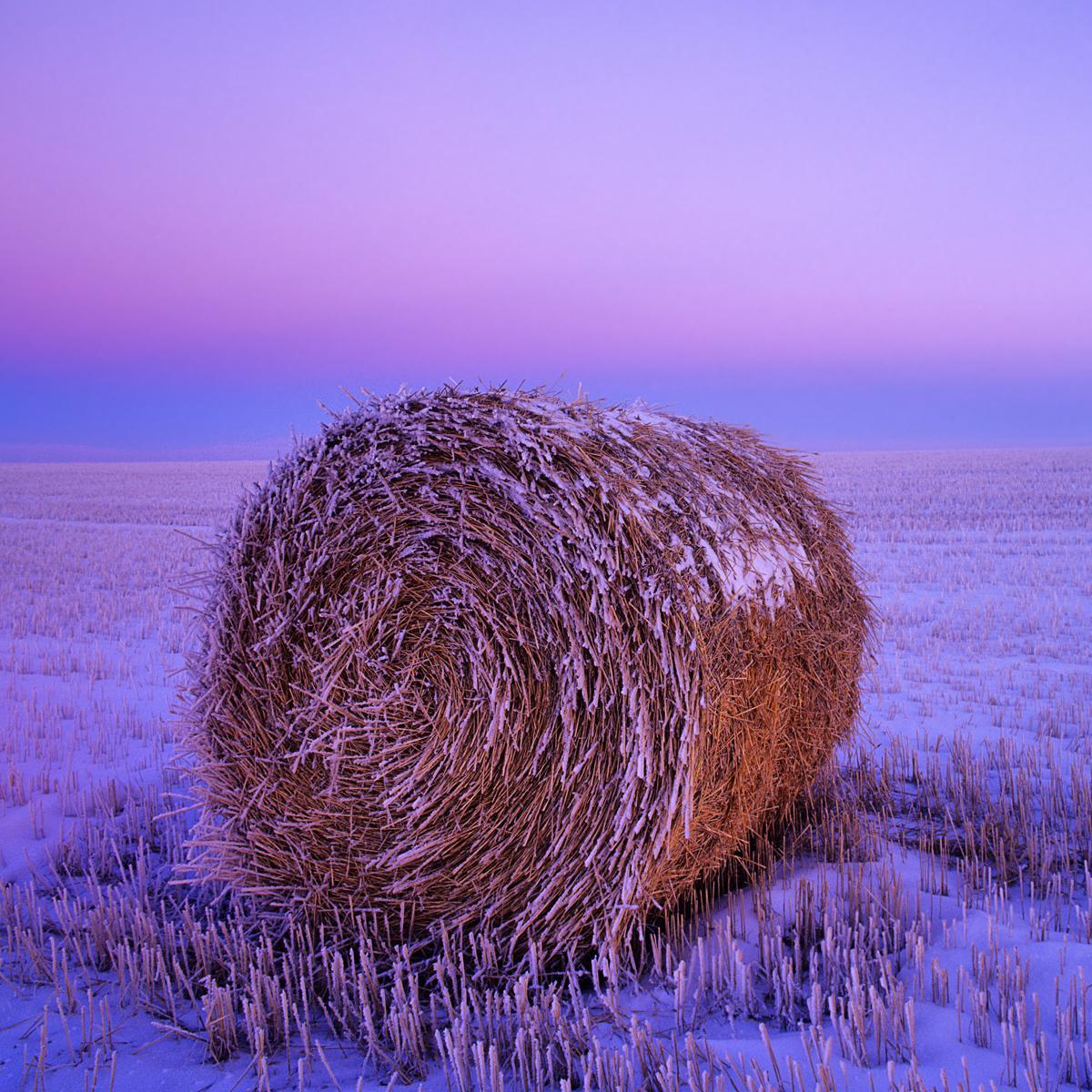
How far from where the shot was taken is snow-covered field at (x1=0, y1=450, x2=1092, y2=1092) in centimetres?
266

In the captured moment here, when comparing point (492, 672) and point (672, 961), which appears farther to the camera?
point (492, 672)

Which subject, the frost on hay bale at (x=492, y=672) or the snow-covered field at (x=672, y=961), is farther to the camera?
the frost on hay bale at (x=492, y=672)

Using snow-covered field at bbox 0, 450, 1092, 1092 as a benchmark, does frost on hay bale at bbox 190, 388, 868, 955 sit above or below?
above

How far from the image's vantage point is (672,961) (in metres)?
3.35

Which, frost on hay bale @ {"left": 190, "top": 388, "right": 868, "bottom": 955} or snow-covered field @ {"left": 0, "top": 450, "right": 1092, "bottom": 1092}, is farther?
frost on hay bale @ {"left": 190, "top": 388, "right": 868, "bottom": 955}

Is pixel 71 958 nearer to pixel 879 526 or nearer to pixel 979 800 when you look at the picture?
pixel 979 800

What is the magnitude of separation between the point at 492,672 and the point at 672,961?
1.21 m

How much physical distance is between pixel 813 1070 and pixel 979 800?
8.72 feet

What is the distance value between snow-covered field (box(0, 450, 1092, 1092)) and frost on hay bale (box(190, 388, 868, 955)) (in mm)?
284

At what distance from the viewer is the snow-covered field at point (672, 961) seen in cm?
266

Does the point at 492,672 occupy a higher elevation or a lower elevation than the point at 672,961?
higher

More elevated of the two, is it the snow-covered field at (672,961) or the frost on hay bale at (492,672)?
the frost on hay bale at (492,672)

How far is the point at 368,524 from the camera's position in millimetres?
3670

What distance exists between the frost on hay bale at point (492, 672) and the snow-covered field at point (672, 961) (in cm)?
28
